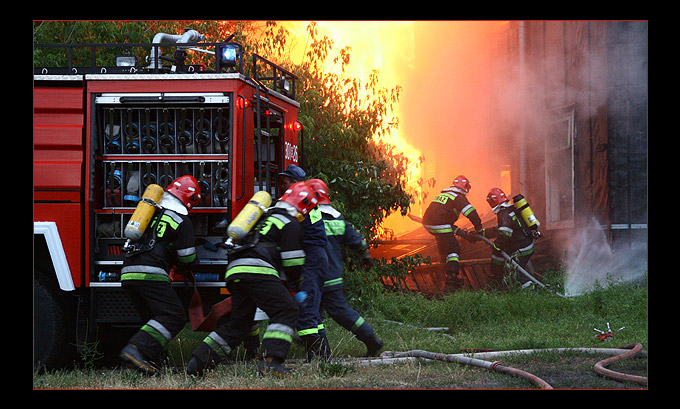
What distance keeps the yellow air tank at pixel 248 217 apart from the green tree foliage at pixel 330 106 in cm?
399

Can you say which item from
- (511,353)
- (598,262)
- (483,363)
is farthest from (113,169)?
(598,262)

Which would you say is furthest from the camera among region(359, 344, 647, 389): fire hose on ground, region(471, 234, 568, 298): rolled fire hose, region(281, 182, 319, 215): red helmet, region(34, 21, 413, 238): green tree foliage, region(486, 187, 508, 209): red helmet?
region(486, 187, 508, 209): red helmet

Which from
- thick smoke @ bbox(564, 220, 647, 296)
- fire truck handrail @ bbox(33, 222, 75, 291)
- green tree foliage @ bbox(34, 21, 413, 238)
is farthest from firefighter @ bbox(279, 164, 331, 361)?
thick smoke @ bbox(564, 220, 647, 296)

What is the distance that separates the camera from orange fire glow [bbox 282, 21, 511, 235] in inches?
520

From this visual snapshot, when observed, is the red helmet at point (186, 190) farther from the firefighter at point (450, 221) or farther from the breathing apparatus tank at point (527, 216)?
the breathing apparatus tank at point (527, 216)

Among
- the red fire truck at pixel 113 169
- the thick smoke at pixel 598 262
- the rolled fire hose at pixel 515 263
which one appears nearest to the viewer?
the red fire truck at pixel 113 169

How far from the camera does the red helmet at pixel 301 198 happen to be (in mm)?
6500

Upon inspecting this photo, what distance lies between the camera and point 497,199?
12.5m

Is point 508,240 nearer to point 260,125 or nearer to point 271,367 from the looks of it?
point 260,125

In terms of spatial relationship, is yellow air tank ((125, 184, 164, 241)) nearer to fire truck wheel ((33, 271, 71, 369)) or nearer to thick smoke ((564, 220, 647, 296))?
fire truck wheel ((33, 271, 71, 369))

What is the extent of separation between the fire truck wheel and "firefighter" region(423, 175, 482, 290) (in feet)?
22.2

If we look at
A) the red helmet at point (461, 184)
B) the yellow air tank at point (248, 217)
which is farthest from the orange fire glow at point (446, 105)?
the yellow air tank at point (248, 217)

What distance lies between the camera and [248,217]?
6.29m

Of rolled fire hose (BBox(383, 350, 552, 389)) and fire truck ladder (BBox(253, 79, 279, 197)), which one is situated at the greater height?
fire truck ladder (BBox(253, 79, 279, 197))
